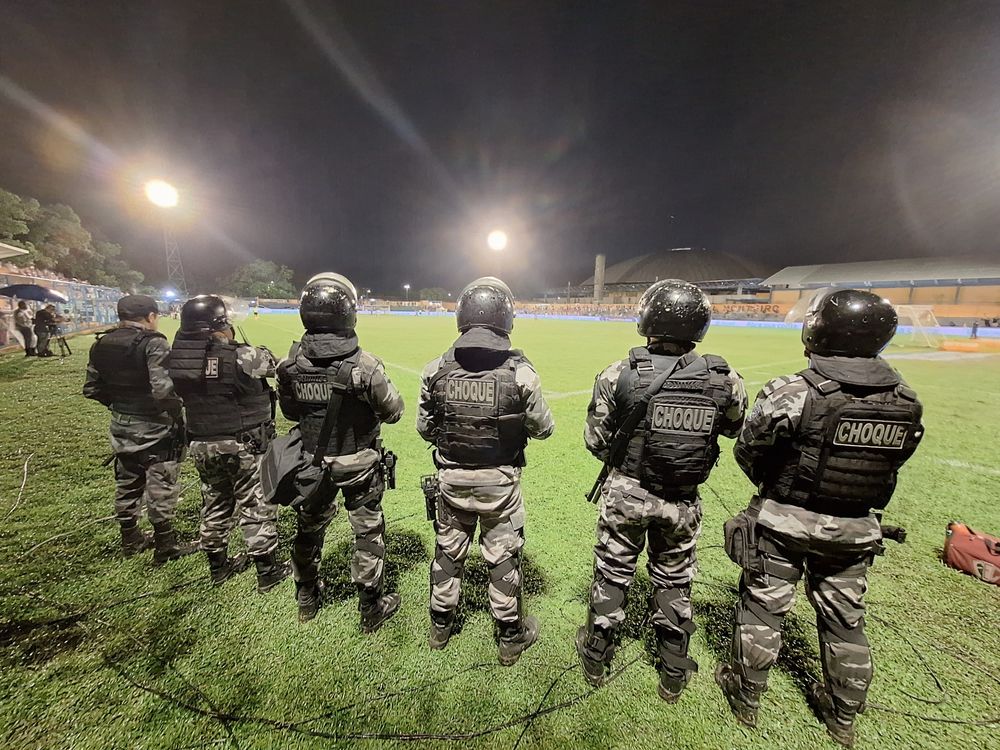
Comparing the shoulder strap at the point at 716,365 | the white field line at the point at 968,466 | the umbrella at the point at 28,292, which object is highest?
the umbrella at the point at 28,292

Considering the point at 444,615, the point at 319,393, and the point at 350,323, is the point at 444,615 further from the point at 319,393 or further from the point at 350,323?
the point at 350,323

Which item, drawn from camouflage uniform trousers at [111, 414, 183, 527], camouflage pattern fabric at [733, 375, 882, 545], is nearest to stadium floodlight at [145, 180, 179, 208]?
camouflage uniform trousers at [111, 414, 183, 527]

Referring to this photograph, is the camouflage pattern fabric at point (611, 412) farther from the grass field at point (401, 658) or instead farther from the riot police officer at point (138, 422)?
the riot police officer at point (138, 422)

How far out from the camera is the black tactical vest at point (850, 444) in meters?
2.02

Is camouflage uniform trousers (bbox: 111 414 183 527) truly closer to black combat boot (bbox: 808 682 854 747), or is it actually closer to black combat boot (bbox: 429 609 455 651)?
black combat boot (bbox: 429 609 455 651)

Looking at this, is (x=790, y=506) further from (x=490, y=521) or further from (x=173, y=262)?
(x=173, y=262)

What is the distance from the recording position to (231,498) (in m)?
3.35

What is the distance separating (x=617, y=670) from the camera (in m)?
2.58

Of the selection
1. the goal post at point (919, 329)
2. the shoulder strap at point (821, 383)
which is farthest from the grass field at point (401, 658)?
the goal post at point (919, 329)

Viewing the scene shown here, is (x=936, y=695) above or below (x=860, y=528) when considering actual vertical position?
below

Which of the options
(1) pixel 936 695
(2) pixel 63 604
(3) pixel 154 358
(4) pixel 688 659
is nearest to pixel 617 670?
(4) pixel 688 659

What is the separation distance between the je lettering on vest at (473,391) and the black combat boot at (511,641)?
1.48m

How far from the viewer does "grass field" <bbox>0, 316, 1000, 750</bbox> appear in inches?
85.5

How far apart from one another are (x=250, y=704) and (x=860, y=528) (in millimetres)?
3603
